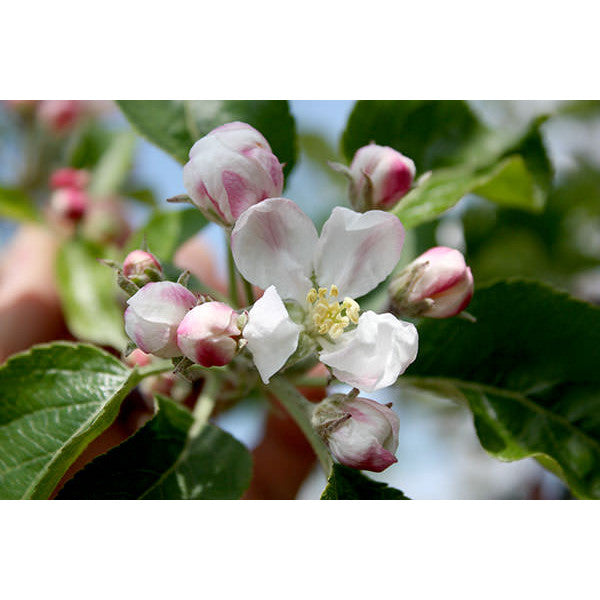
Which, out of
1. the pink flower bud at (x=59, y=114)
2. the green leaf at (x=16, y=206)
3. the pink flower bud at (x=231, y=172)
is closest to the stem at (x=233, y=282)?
the pink flower bud at (x=231, y=172)

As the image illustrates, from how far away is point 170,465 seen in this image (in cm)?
92

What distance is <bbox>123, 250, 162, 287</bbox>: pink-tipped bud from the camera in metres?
0.75

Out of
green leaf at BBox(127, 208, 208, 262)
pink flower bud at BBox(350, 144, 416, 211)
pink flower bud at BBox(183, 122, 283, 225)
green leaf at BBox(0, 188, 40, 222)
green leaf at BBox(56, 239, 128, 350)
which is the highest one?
pink flower bud at BBox(183, 122, 283, 225)

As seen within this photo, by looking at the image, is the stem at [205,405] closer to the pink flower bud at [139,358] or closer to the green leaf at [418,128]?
the pink flower bud at [139,358]

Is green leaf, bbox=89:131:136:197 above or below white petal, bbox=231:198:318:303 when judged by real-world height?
below

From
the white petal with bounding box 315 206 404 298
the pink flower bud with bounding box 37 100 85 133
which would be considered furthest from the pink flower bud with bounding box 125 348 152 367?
the pink flower bud with bounding box 37 100 85 133

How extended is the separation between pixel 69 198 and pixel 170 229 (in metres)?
0.52

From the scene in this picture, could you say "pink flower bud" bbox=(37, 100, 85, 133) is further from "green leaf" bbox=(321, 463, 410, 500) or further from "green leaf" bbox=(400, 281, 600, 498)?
"green leaf" bbox=(321, 463, 410, 500)

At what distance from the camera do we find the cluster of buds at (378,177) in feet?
2.70

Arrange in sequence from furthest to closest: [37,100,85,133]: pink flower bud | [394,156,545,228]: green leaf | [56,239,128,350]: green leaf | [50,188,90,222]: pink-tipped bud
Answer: [37,100,85,133]: pink flower bud
[50,188,90,222]: pink-tipped bud
[56,239,128,350]: green leaf
[394,156,545,228]: green leaf

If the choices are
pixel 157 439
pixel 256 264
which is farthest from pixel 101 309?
pixel 256 264

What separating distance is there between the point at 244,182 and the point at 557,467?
18.9 inches

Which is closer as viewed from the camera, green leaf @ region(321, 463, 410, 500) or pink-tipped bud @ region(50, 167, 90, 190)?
green leaf @ region(321, 463, 410, 500)

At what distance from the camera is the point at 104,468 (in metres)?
0.82
